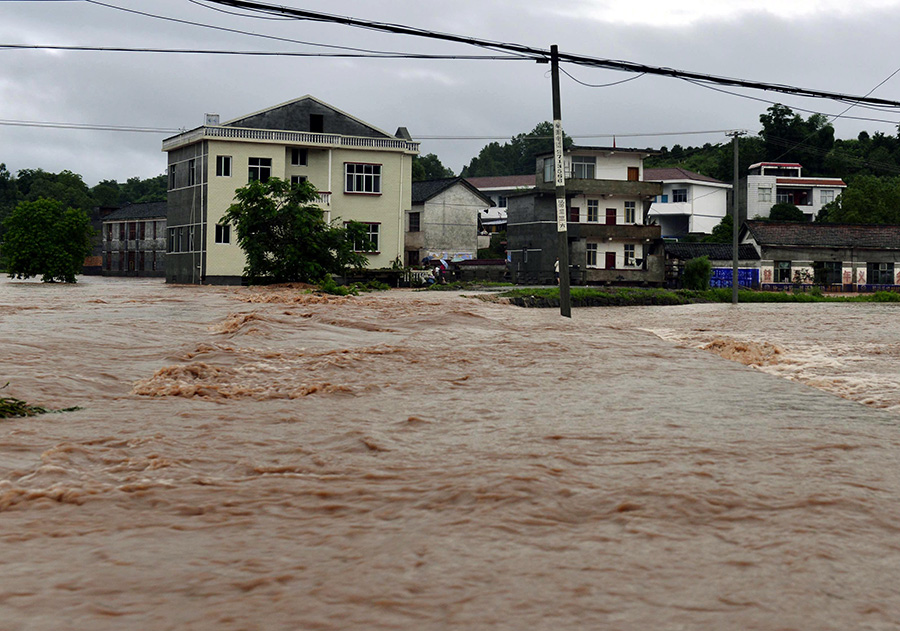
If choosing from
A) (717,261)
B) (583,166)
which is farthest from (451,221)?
(717,261)

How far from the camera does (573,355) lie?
1028 centimetres

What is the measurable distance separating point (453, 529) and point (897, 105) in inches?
786

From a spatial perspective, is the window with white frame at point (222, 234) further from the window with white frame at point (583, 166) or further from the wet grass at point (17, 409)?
the wet grass at point (17, 409)

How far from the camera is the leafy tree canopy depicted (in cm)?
13025

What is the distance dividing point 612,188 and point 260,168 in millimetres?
21930

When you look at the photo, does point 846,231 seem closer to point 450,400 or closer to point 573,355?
point 573,355

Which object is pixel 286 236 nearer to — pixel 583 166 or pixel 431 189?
pixel 583 166

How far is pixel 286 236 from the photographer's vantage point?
29.2 meters

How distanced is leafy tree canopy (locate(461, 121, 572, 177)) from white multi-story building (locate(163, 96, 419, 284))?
87637 mm

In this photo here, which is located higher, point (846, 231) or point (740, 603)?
point (846, 231)

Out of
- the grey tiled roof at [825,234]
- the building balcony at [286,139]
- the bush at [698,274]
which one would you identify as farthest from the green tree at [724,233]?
the building balcony at [286,139]

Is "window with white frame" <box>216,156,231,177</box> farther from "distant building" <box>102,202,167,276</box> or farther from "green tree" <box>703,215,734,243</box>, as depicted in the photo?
"green tree" <box>703,215,734,243</box>

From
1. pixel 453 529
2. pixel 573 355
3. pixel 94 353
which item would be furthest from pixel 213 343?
pixel 453 529

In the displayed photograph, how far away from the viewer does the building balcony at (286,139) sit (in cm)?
3916
